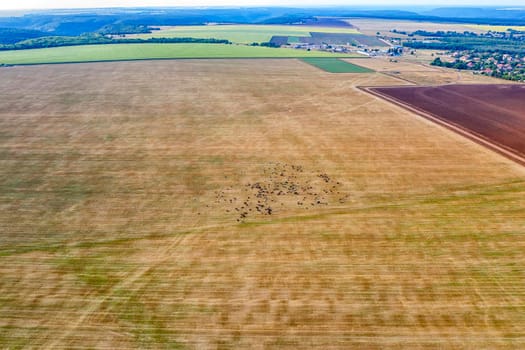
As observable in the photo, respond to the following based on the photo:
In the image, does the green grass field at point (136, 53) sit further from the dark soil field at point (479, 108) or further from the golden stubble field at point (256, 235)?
the golden stubble field at point (256, 235)

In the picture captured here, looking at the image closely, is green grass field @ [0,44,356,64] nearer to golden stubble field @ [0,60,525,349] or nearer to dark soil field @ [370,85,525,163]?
dark soil field @ [370,85,525,163]

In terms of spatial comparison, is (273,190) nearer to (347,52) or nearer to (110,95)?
(110,95)

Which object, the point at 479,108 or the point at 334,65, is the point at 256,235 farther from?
the point at 334,65

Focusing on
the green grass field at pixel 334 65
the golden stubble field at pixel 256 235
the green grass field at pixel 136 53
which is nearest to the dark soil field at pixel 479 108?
the golden stubble field at pixel 256 235

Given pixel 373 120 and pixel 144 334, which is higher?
pixel 373 120

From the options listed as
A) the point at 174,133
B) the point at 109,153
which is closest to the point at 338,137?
the point at 174,133

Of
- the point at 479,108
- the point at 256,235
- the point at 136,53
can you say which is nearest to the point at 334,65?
the point at 479,108

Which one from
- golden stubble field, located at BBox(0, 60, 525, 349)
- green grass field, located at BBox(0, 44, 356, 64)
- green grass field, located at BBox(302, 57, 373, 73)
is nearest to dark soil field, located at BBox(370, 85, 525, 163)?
golden stubble field, located at BBox(0, 60, 525, 349)
